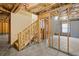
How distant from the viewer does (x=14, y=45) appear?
8.91 ft

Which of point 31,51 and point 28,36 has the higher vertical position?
point 28,36

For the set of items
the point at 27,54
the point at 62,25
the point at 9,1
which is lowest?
the point at 27,54

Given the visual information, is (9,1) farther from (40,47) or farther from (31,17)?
(40,47)

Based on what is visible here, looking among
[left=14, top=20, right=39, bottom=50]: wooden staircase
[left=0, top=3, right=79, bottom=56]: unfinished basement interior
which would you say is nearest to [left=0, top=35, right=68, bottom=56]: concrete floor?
[left=0, top=3, right=79, bottom=56]: unfinished basement interior

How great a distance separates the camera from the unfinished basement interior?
2.54 meters

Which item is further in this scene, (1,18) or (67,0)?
(1,18)

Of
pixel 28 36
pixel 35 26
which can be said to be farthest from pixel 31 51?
pixel 35 26

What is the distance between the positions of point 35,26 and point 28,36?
284 mm

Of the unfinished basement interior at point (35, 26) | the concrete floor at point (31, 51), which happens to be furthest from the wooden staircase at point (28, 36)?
the concrete floor at point (31, 51)

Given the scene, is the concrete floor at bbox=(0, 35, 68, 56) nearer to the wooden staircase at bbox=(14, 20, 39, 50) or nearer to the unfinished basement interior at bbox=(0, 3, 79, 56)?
the unfinished basement interior at bbox=(0, 3, 79, 56)

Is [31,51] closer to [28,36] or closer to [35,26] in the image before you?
[28,36]

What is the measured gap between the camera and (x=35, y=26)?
8.71 feet

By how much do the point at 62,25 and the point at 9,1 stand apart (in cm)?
117

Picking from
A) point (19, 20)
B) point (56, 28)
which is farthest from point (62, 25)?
point (19, 20)
